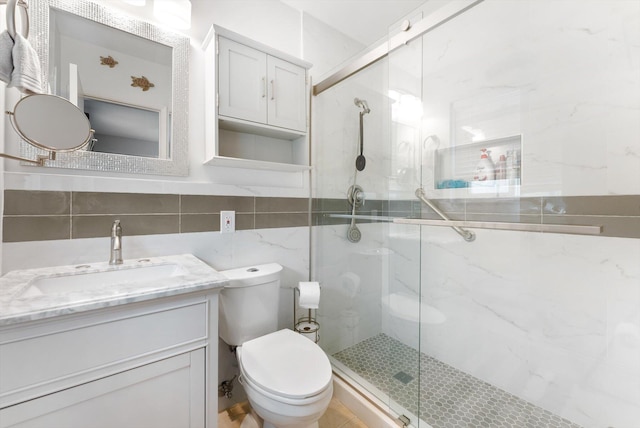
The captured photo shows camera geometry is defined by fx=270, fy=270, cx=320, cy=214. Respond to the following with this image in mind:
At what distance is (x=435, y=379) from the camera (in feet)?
5.60

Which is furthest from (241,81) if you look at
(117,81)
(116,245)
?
(116,245)

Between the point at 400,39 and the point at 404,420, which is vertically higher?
the point at 400,39

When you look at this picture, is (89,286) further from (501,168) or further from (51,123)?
Answer: (501,168)

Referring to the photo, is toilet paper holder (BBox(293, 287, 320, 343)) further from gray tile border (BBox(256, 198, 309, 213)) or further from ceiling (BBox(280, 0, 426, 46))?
ceiling (BBox(280, 0, 426, 46))

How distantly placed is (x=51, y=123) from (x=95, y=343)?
875 mm

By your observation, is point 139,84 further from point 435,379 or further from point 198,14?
point 435,379

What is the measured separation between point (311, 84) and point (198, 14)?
0.79m

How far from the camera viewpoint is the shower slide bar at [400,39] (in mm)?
1257

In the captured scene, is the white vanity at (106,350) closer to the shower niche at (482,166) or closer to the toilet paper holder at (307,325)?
the toilet paper holder at (307,325)

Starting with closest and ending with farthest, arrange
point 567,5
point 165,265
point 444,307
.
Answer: point 165,265 → point 567,5 → point 444,307

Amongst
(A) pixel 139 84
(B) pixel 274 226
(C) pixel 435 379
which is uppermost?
(A) pixel 139 84

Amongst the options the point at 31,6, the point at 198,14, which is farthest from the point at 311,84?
the point at 31,6

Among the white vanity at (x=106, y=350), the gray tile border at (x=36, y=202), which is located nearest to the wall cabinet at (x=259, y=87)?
the gray tile border at (x=36, y=202)

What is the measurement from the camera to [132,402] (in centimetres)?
87
